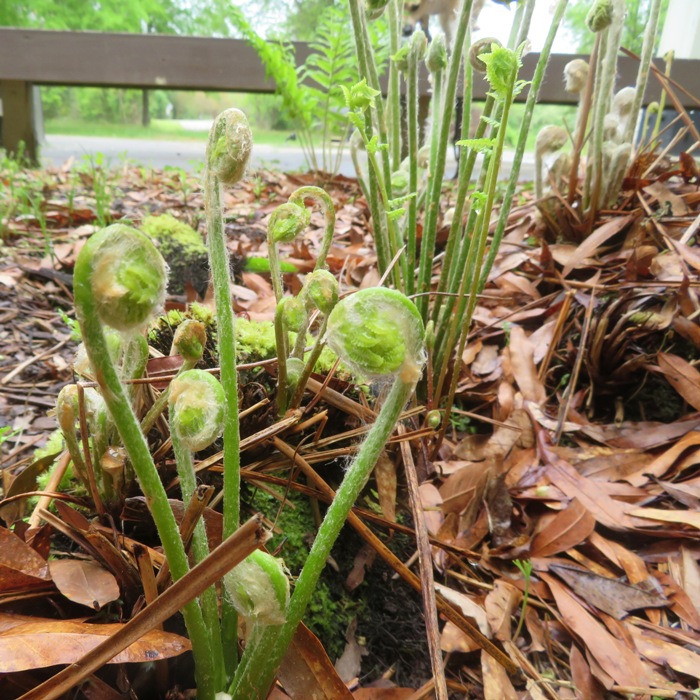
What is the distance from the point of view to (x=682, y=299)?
119 centimetres

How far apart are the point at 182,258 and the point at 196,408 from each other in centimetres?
118

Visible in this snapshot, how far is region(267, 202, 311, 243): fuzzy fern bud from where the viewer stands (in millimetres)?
637

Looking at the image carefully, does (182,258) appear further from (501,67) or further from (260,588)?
(260,588)

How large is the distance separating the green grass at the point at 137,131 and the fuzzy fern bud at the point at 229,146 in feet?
33.8

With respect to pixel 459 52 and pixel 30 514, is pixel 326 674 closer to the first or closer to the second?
pixel 30 514

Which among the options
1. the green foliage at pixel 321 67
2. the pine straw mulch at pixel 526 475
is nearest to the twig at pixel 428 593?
the pine straw mulch at pixel 526 475

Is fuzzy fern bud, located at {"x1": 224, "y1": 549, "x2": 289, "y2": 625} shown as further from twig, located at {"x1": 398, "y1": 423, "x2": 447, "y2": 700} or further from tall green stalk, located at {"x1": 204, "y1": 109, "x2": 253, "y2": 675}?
twig, located at {"x1": 398, "y1": 423, "x2": 447, "y2": 700}

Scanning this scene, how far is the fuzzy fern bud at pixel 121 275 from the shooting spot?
1.18ft

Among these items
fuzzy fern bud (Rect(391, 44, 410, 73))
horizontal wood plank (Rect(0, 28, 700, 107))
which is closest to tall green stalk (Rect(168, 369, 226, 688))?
fuzzy fern bud (Rect(391, 44, 410, 73))

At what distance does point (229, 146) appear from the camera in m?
0.46

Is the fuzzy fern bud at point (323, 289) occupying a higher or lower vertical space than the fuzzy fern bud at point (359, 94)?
lower

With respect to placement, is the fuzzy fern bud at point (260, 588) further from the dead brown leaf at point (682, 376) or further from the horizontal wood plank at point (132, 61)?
the horizontal wood plank at point (132, 61)

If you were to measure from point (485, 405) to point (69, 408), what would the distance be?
851mm

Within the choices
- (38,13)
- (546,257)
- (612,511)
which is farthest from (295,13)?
(612,511)
